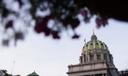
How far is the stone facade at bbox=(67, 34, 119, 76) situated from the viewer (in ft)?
206

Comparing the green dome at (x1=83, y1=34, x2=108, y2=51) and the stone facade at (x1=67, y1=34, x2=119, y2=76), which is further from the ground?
the green dome at (x1=83, y1=34, x2=108, y2=51)

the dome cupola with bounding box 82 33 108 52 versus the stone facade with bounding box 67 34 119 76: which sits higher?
the dome cupola with bounding box 82 33 108 52

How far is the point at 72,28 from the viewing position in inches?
115

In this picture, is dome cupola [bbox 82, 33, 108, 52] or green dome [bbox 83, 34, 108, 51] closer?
dome cupola [bbox 82, 33, 108, 52]

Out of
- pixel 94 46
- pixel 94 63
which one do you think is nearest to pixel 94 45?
pixel 94 46

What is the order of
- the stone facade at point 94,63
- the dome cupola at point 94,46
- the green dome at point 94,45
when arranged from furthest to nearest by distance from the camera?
the green dome at point 94,45, the dome cupola at point 94,46, the stone facade at point 94,63

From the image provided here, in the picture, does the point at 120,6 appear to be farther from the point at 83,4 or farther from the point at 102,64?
the point at 102,64

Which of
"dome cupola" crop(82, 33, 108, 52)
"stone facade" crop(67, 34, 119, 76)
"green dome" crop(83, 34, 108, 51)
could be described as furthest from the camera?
"green dome" crop(83, 34, 108, 51)

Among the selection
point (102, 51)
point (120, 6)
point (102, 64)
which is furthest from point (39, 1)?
point (102, 51)

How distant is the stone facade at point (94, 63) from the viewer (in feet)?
206

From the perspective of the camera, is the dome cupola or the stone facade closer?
the stone facade

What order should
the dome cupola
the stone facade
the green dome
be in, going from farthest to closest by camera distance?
1. the green dome
2. the dome cupola
3. the stone facade

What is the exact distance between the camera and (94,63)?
63.7m

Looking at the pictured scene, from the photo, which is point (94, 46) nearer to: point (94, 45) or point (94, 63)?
point (94, 45)
